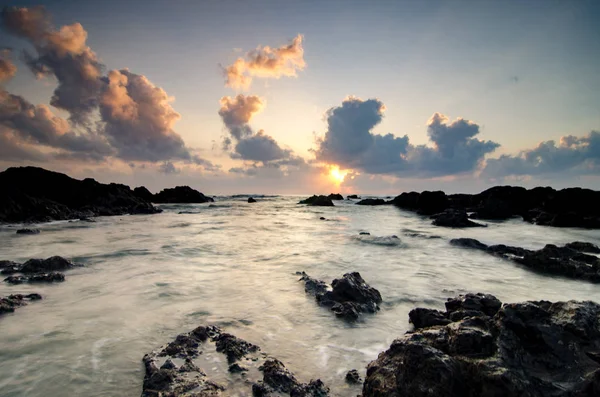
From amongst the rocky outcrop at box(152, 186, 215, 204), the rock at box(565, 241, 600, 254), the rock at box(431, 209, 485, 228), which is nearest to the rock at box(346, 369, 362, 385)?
the rock at box(565, 241, 600, 254)

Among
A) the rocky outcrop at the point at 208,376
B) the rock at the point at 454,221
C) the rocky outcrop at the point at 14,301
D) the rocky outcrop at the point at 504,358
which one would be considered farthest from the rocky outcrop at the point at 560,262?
the rocky outcrop at the point at 14,301

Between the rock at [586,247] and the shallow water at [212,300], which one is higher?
the rock at [586,247]

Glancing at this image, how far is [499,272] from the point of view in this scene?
11016 mm

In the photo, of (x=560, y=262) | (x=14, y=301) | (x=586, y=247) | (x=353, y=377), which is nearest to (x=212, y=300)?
(x=14, y=301)

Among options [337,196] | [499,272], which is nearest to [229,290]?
[499,272]

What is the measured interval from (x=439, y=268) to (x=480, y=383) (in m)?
9.15

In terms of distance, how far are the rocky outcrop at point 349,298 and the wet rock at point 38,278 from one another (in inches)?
286

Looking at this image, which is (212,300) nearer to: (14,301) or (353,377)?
(14,301)

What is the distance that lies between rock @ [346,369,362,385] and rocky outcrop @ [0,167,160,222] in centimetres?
2953

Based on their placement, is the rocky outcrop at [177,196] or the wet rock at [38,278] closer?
the wet rock at [38,278]

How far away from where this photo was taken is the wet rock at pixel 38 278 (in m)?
8.48

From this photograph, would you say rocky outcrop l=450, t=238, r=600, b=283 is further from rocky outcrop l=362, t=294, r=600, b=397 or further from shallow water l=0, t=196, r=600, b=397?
rocky outcrop l=362, t=294, r=600, b=397

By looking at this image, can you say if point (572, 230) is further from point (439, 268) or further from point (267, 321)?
point (267, 321)

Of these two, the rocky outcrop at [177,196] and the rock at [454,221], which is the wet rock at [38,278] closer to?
the rock at [454,221]
